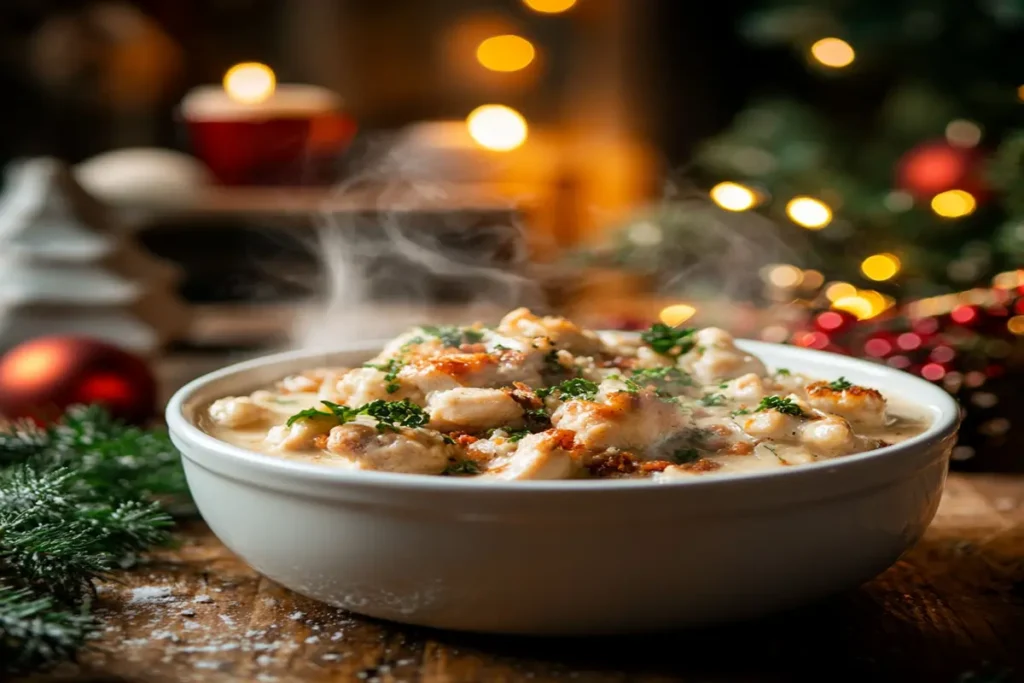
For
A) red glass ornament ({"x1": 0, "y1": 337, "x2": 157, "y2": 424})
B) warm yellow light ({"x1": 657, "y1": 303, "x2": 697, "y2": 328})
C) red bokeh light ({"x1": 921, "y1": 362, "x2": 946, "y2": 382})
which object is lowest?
warm yellow light ({"x1": 657, "y1": 303, "x2": 697, "y2": 328})

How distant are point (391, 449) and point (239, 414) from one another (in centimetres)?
28

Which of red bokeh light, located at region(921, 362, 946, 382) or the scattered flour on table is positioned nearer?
the scattered flour on table

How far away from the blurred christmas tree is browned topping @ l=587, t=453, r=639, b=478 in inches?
54.5

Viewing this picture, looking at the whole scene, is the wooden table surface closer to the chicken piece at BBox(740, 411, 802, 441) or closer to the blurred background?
the chicken piece at BBox(740, 411, 802, 441)

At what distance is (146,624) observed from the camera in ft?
3.67

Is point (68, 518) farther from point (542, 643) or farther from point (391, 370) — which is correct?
point (542, 643)

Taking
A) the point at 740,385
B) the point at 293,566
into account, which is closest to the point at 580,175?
the point at 740,385

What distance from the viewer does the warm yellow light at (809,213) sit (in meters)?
2.49

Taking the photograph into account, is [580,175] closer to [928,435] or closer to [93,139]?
[93,139]

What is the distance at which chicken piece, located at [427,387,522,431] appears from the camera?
3.72 feet

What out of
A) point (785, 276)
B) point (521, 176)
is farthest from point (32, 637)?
point (521, 176)

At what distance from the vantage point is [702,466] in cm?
105

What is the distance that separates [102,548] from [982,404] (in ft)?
3.98

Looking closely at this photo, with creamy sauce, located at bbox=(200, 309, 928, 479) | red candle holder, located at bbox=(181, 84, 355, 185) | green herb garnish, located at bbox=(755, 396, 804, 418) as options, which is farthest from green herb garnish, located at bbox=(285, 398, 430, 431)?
red candle holder, located at bbox=(181, 84, 355, 185)
